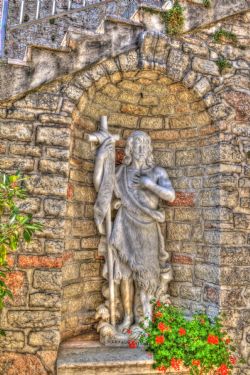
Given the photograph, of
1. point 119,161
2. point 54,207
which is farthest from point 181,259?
point 54,207

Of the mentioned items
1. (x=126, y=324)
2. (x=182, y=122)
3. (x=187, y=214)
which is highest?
(x=182, y=122)

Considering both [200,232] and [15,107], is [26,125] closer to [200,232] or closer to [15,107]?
[15,107]

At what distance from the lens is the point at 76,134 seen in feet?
10.4

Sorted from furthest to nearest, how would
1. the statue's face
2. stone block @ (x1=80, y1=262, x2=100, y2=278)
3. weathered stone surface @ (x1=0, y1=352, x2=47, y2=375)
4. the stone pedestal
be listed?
1. the statue's face
2. stone block @ (x1=80, y1=262, x2=100, y2=278)
3. the stone pedestal
4. weathered stone surface @ (x1=0, y1=352, x2=47, y2=375)

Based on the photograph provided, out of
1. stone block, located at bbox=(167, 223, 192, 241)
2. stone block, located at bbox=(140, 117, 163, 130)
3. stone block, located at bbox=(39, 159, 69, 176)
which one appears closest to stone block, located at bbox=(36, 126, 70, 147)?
stone block, located at bbox=(39, 159, 69, 176)

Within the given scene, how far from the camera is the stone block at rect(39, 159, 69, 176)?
2697mm

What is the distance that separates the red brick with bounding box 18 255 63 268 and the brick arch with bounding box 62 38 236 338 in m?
0.35

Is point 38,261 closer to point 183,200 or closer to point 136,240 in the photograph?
point 136,240

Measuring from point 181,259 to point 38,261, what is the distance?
1.53 m

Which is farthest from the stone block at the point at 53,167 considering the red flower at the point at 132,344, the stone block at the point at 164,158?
the red flower at the point at 132,344

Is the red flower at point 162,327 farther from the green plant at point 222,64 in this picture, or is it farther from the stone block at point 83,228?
the green plant at point 222,64

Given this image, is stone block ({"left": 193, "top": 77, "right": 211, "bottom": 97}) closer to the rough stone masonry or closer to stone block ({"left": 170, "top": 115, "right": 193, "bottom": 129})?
the rough stone masonry

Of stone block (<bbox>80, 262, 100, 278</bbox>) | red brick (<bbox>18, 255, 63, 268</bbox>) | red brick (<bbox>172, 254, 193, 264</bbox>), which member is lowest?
stone block (<bbox>80, 262, 100, 278</bbox>)

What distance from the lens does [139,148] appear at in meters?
3.42
